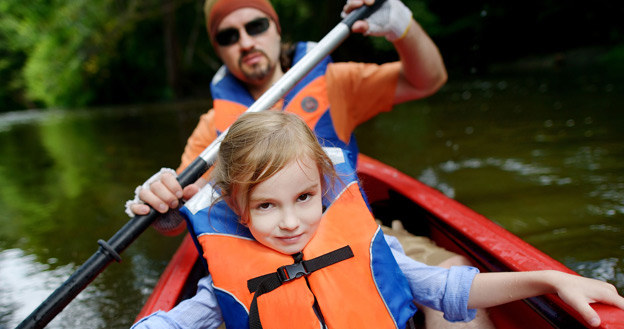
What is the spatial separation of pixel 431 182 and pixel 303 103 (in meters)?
1.87

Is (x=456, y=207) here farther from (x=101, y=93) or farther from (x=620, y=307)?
(x=101, y=93)

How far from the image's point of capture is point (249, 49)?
1938 millimetres

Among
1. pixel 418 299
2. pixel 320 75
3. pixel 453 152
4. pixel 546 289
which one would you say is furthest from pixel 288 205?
pixel 453 152

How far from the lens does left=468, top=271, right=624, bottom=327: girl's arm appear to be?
94 cm

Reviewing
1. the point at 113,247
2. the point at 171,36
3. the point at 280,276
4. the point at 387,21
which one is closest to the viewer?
the point at 280,276

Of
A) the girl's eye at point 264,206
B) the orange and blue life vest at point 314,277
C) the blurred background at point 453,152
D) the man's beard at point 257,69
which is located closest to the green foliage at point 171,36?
the blurred background at point 453,152

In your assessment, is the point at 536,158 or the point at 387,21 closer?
the point at 387,21

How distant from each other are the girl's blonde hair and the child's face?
0.02m

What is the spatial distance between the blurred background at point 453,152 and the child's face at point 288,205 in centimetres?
134

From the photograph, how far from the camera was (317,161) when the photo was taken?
106 cm

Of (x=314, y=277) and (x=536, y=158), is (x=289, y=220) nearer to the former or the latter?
(x=314, y=277)

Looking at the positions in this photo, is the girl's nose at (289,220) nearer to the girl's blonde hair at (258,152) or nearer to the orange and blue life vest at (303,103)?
the girl's blonde hair at (258,152)

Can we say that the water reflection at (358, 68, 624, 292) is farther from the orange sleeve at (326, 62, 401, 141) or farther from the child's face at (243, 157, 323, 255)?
the child's face at (243, 157, 323, 255)

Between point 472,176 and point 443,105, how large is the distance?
4.48m
